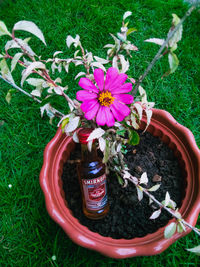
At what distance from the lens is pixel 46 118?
4.23ft

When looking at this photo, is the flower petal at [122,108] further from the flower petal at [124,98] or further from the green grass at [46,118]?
the green grass at [46,118]

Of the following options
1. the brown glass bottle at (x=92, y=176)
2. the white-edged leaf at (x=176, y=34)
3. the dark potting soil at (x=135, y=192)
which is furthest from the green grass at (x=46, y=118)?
the white-edged leaf at (x=176, y=34)

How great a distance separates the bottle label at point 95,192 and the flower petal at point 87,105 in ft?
0.80

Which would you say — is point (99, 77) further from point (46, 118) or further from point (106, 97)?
point (46, 118)

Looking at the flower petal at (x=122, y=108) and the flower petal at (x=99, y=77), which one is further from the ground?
the flower petal at (x=99, y=77)

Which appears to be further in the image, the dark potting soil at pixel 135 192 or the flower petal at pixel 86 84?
the dark potting soil at pixel 135 192

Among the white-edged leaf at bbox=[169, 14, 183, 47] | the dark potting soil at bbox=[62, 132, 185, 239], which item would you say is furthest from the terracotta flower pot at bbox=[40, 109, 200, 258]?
the white-edged leaf at bbox=[169, 14, 183, 47]

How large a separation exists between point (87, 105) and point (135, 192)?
42 cm

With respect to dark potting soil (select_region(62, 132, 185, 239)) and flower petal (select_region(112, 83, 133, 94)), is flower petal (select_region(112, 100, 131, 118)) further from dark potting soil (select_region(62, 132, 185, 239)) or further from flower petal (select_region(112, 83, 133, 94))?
dark potting soil (select_region(62, 132, 185, 239))

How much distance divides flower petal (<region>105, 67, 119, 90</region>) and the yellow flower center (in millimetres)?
18

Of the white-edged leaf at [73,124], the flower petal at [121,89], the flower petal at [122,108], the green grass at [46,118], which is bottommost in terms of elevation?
the green grass at [46,118]

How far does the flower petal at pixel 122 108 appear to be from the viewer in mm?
638

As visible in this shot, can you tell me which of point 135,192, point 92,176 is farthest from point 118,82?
point 135,192

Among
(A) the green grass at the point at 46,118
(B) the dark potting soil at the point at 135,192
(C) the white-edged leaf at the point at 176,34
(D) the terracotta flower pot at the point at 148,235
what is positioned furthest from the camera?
Answer: (A) the green grass at the point at 46,118
